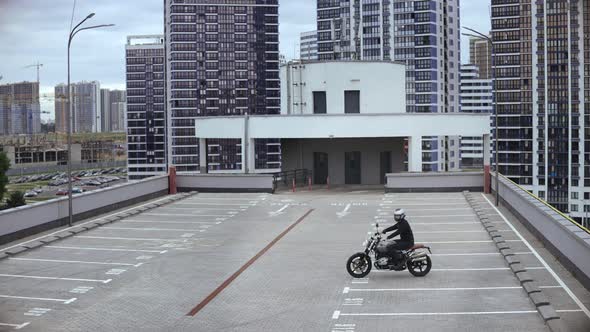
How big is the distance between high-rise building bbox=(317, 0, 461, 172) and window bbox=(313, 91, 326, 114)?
11618cm

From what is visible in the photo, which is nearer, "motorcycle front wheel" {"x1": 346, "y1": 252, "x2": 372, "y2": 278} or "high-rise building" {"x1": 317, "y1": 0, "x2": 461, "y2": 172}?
"motorcycle front wheel" {"x1": 346, "y1": 252, "x2": 372, "y2": 278}

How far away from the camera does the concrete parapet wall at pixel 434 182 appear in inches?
1609

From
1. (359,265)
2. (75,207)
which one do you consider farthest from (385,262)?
(75,207)

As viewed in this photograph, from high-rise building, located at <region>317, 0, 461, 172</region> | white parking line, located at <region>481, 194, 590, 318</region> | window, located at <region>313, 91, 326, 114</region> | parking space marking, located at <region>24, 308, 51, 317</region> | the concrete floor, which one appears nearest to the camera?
the concrete floor

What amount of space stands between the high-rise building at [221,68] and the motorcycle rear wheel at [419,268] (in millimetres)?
157492

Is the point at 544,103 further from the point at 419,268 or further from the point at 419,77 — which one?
the point at 419,268

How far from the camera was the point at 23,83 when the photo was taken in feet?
644

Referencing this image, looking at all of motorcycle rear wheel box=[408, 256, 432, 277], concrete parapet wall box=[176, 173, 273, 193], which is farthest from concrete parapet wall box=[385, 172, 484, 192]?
motorcycle rear wheel box=[408, 256, 432, 277]

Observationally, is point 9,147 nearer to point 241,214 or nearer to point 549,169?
point 549,169

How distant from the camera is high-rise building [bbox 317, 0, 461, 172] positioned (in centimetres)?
16925

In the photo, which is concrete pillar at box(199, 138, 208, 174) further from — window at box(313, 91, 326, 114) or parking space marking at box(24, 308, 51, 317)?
parking space marking at box(24, 308, 51, 317)

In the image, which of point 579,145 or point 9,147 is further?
point 9,147

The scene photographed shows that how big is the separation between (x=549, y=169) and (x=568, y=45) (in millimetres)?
24114

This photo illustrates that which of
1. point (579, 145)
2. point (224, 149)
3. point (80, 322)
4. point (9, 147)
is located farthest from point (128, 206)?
point (9, 147)
